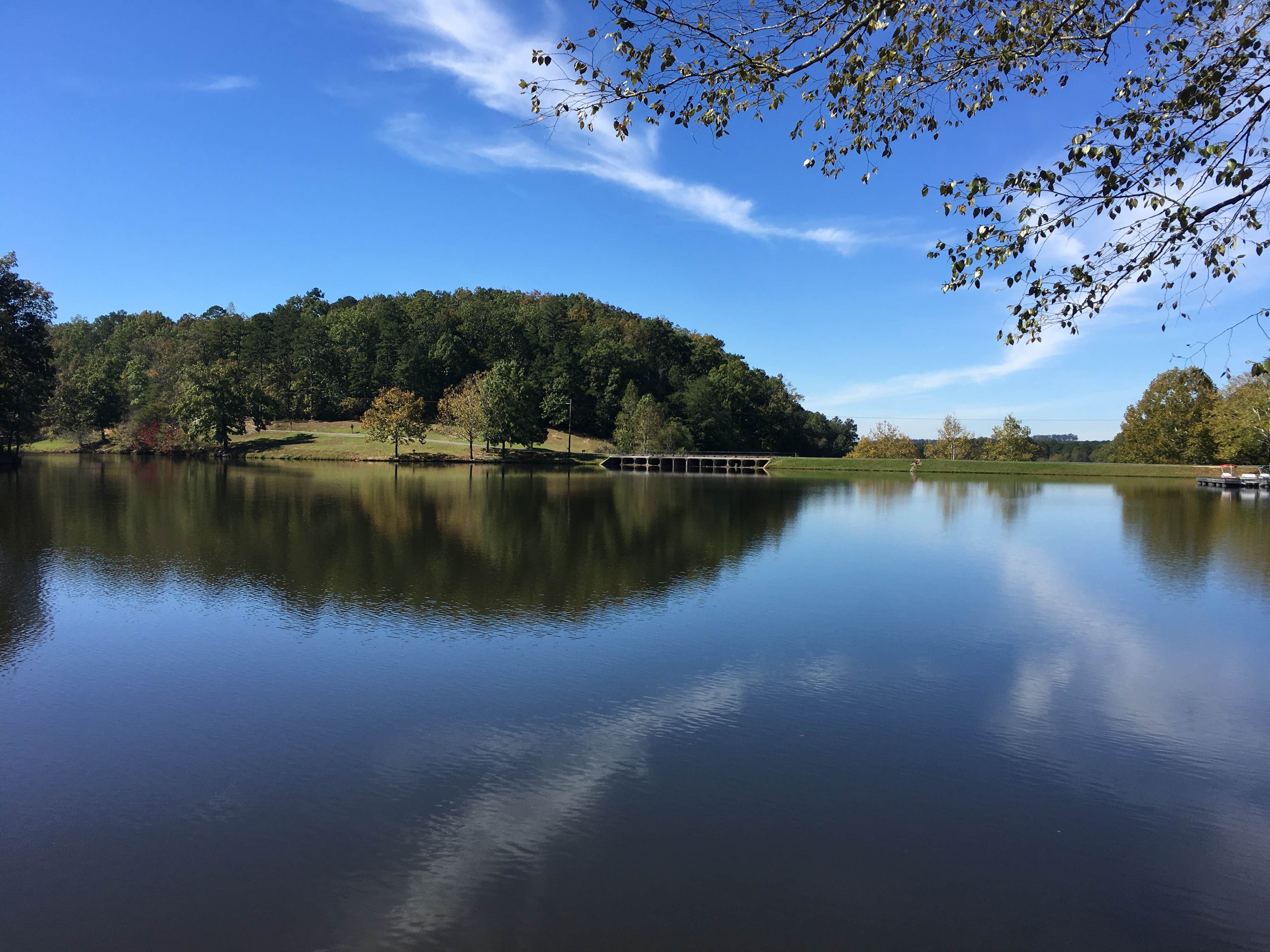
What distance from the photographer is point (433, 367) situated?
10569 centimetres

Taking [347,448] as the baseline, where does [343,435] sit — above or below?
above

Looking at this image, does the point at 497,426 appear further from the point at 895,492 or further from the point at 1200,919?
the point at 1200,919

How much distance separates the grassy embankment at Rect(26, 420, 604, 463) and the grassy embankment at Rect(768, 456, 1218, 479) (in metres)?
26.1

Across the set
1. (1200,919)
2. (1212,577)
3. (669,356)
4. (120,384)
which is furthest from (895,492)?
(120,384)

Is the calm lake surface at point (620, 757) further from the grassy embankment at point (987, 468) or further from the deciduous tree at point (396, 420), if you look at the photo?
the grassy embankment at point (987, 468)

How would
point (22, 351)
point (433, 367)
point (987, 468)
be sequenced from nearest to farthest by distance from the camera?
point (22, 351) < point (987, 468) < point (433, 367)

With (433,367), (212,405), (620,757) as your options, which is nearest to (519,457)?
(433,367)

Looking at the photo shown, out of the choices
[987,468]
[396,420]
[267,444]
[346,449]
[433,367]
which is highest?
[433,367]

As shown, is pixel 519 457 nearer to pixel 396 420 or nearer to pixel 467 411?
pixel 467 411

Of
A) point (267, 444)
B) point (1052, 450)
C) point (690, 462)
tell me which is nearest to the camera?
point (267, 444)

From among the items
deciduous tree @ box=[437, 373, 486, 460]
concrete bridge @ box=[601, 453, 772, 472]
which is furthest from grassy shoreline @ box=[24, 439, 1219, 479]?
deciduous tree @ box=[437, 373, 486, 460]

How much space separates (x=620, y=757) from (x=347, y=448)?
3314 inches

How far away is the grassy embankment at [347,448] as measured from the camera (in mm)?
83375

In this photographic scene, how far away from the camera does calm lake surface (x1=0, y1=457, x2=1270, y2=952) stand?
4.91 metres
